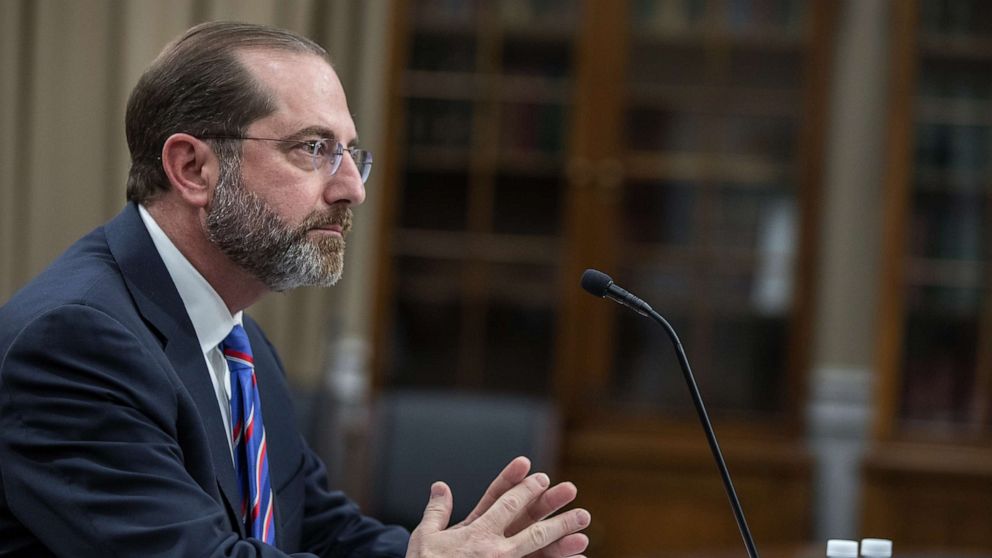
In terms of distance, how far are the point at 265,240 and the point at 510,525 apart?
47 centimetres

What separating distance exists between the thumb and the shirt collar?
340mm

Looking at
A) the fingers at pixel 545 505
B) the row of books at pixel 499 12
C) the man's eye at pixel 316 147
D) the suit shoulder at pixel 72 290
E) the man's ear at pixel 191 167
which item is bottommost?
the fingers at pixel 545 505

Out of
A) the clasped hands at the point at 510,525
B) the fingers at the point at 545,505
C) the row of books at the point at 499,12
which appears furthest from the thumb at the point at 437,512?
the row of books at the point at 499,12

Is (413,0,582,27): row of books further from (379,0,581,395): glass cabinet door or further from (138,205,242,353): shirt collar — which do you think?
(138,205,242,353): shirt collar

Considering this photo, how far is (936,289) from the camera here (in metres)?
4.25

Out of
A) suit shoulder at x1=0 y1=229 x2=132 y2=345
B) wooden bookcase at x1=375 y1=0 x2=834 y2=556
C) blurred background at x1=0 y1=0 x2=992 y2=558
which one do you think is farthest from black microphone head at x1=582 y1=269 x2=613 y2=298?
wooden bookcase at x1=375 y1=0 x2=834 y2=556

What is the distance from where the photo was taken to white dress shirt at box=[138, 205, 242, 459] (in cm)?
163

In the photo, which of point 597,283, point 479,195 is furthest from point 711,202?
point 597,283

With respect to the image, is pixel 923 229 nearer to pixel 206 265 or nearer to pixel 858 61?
pixel 858 61

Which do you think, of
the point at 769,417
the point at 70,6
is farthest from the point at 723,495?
the point at 70,6

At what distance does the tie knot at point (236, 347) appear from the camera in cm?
167

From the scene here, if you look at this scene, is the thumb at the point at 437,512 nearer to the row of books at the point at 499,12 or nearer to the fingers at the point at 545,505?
the fingers at the point at 545,505

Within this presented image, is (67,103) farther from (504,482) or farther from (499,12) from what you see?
(504,482)

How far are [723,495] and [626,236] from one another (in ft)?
2.97
